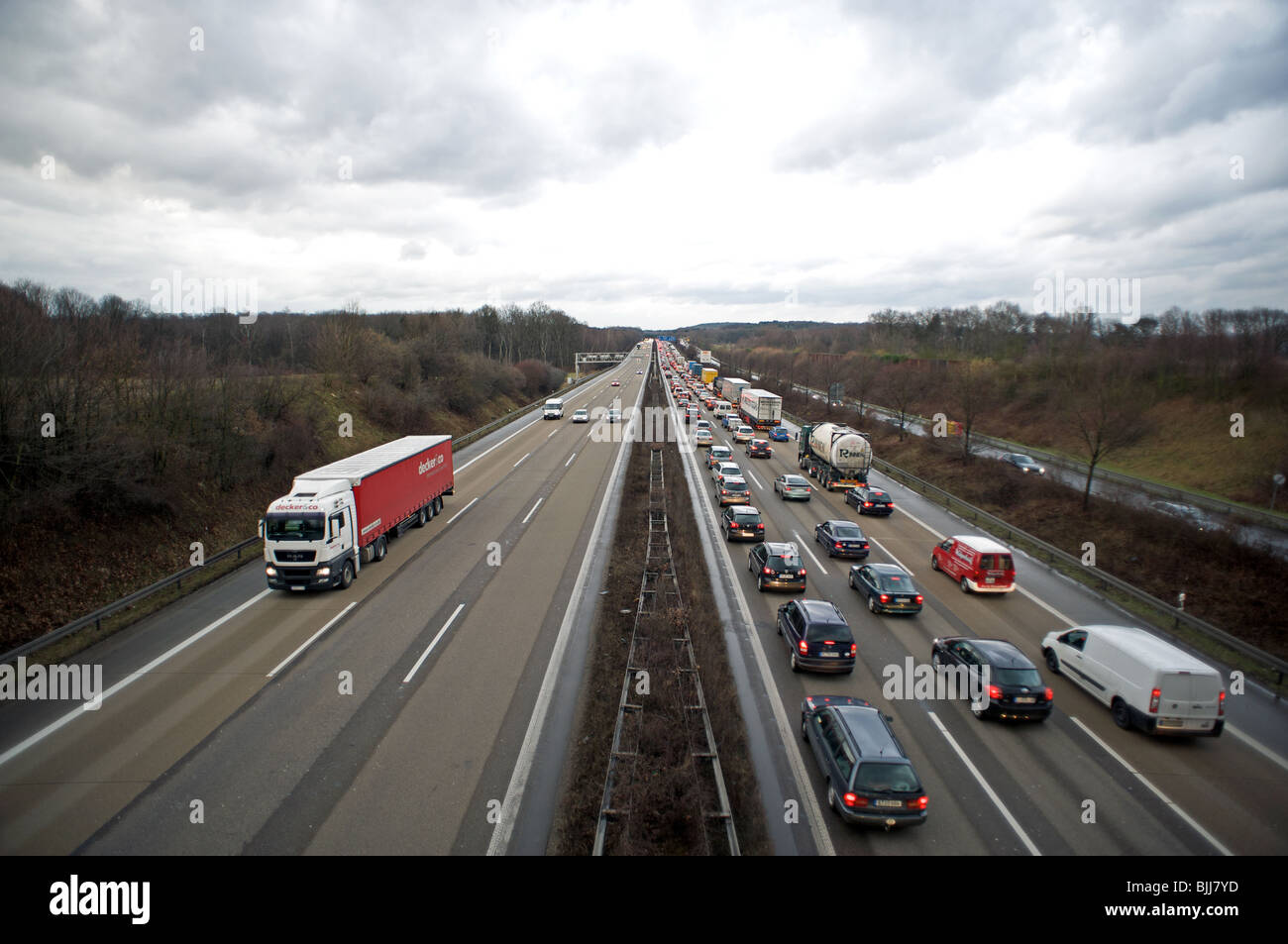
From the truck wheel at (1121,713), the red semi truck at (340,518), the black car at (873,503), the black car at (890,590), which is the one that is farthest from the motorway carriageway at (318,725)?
the black car at (873,503)

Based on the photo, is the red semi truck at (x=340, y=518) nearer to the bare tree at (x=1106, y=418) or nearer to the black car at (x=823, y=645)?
the black car at (x=823, y=645)

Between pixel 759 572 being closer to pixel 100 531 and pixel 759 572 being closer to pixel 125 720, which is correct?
pixel 125 720

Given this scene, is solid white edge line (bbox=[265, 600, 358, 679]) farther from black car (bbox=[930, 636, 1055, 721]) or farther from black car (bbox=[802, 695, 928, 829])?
black car (bbox=[930, 636, 1055, 721])

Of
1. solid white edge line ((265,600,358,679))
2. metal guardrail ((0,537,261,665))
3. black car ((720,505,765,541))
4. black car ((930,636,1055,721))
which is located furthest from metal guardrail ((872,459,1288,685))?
metal guardrail ((0,537,261,665))

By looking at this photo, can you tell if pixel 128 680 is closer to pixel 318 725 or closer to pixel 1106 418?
pixel 318 725

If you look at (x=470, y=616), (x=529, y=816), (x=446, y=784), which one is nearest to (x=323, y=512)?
(x=470, y=616)
